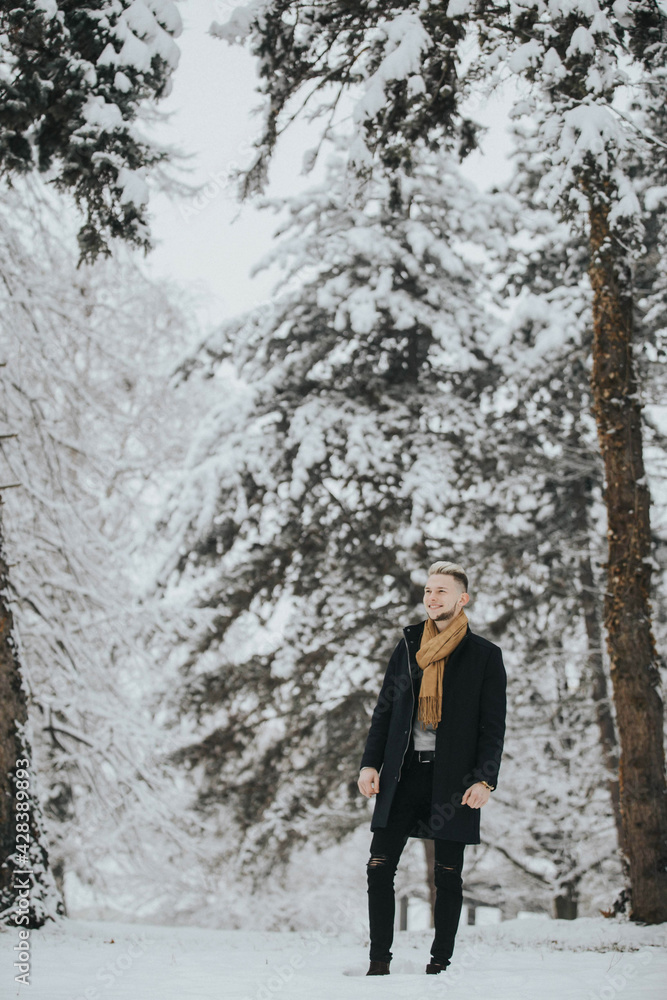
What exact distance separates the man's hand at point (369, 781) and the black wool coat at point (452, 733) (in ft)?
0.11

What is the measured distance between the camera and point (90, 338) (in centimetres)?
919

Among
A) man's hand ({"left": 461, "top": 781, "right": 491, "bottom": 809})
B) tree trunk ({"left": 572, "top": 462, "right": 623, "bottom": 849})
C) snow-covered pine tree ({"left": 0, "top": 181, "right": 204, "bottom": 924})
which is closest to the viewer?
man's hand ({"left": 461, "top": 781, "right": 491, "bottom": 809})

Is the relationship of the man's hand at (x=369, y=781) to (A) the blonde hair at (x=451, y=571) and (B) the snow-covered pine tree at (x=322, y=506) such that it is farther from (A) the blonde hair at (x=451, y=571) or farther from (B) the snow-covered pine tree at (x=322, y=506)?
(B) the snow-covered pine tree at (x=322, y=506)

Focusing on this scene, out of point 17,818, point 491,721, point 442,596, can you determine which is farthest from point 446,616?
point 17,818

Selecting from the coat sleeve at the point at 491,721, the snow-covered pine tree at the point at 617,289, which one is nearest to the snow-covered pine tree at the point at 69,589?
the snow-covered pine tree at the point at 617,289

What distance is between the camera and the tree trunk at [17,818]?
5.09 meters

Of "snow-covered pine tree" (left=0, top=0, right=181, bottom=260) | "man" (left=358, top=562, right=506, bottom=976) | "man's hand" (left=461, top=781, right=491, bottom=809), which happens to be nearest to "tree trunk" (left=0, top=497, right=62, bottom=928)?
"man" (left=358, top=562, right=506, bottom=976)

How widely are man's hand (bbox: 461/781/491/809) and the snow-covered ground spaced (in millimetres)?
702

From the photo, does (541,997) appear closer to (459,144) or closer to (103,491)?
(459,144)

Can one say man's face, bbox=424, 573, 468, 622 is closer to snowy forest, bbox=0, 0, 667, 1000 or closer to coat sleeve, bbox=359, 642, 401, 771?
coat sleeve, bbox=359, 642, 401, 771

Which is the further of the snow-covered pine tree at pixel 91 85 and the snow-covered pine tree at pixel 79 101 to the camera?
the snow-covered pine tree at pixel 91 85

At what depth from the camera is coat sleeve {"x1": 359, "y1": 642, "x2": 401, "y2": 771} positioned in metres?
3.95

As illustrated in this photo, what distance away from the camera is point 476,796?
3.60 m

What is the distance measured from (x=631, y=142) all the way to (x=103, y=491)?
9215 mm
